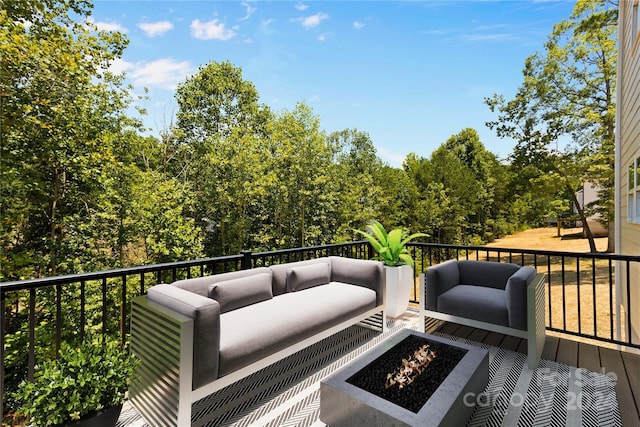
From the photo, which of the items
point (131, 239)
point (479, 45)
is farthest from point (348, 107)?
point (131, 239)

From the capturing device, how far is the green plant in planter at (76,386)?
1.55 meters

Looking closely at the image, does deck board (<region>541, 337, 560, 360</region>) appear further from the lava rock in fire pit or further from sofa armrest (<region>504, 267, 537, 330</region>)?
the lava rock in fire pit

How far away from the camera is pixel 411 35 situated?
671 cm

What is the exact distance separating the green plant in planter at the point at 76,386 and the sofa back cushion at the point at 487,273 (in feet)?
10.7

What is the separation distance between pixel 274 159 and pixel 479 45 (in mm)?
8204

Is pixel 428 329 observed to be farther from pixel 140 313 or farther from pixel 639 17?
pixel 639 17

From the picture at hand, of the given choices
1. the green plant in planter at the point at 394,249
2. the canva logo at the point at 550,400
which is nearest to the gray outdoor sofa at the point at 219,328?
the green plant in planter at the point at 394,249

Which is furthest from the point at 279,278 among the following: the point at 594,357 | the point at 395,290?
the point at 594,357

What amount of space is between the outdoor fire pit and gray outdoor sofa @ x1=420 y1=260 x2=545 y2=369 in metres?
0.83

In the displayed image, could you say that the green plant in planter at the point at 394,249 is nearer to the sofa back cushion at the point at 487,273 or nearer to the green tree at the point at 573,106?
the sofa back cushion at the point at 487,273

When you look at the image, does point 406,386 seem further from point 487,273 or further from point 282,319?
point 487,273

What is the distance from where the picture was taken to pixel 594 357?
9.11ft

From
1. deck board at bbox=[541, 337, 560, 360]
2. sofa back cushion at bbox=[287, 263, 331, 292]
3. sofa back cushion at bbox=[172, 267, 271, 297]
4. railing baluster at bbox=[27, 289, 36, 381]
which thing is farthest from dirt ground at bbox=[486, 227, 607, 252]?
railing baluster at bbox=[27, 289, 36, 381]

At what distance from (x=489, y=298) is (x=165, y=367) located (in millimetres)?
2767
